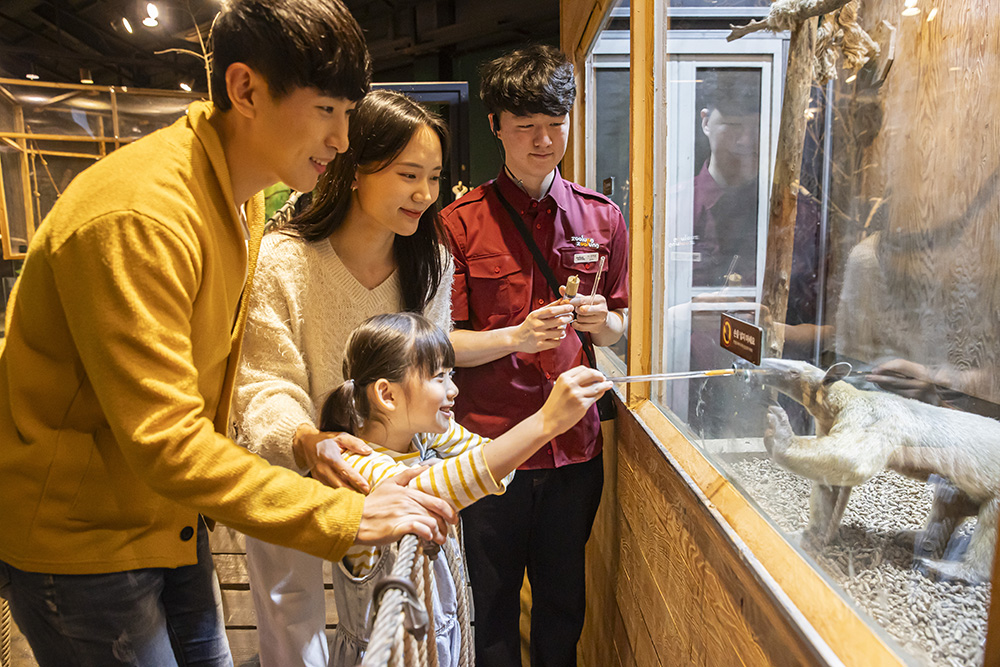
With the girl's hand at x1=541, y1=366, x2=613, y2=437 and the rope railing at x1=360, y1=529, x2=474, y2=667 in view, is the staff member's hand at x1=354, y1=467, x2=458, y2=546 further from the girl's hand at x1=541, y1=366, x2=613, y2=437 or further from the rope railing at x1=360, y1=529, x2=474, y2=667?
the girl's hand at x1=541, y1=366, x2=613, y2=437

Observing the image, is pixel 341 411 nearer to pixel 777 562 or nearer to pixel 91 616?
pixel 91 616

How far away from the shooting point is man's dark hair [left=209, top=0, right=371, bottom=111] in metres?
0.73

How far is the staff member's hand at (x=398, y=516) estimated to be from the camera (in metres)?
0.71

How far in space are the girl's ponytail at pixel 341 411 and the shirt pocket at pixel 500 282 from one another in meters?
0.56

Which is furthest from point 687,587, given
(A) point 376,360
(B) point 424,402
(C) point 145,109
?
(C) point 145,109

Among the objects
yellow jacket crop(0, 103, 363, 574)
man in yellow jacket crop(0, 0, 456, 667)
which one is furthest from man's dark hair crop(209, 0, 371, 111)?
yellow jacket crop(0, 103, 363, 574)

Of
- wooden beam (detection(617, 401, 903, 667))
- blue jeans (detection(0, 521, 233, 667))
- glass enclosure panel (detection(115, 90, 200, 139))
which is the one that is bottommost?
blue jeans (detection(0, 521, 233, 667))

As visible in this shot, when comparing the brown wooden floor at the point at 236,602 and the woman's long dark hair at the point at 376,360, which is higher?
the woman's long dark hair at the point at 376,360

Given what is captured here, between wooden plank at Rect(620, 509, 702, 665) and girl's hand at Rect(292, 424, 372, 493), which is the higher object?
girl's hand at Rect(292, 424, 372, 493)

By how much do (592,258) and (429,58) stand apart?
12.6 feet

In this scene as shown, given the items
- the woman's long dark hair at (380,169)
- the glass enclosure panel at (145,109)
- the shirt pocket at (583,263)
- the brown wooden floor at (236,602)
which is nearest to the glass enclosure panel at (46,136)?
the glass enclosure panel at (145,109)

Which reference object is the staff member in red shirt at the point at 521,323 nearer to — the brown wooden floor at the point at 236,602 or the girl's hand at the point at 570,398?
the girl's hand at the point at 570,398

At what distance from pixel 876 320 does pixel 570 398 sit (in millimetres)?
489

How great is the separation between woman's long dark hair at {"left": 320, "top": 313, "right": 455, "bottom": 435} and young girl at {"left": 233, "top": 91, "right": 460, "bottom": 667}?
6 cm
